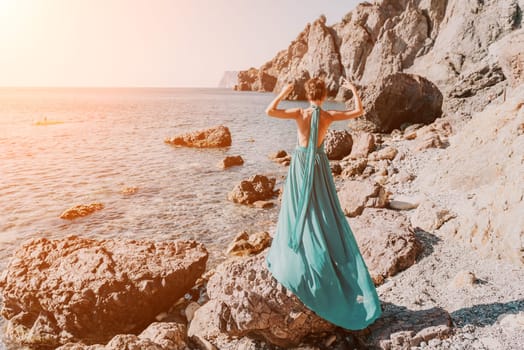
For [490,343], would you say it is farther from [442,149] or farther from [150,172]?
[150,172]

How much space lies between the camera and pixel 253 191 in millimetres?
13758

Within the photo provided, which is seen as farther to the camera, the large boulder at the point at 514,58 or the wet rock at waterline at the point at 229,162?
the wet rock at waterline at the point at 229,162

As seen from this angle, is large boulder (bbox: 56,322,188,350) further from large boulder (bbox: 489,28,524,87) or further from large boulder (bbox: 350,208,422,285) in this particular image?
large boulder (bbox: 489,28,524,87)

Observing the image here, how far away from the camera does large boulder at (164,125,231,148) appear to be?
87.7 ft

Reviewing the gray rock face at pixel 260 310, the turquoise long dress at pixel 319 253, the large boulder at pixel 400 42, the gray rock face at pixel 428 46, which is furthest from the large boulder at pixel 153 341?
the large boulder at pixel 400 42

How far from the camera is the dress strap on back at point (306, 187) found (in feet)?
14.7

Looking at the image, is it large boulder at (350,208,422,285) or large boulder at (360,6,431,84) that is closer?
large boulder at (350,208,422,285)

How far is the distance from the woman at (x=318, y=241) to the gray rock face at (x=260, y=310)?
237 mm

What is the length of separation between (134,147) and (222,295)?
25.1 meters

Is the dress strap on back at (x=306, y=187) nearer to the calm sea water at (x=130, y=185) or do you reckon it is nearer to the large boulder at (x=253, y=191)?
the calm sea water at (x=130, y=185)

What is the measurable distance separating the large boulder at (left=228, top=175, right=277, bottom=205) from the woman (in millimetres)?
8771

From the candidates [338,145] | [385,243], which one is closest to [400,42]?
[338,145]

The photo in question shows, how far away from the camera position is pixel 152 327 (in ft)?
16.9

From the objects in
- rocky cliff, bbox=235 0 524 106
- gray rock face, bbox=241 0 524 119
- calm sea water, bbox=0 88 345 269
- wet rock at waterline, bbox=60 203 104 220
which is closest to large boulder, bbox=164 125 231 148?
calm sea water, bbox=0 88 345 269
